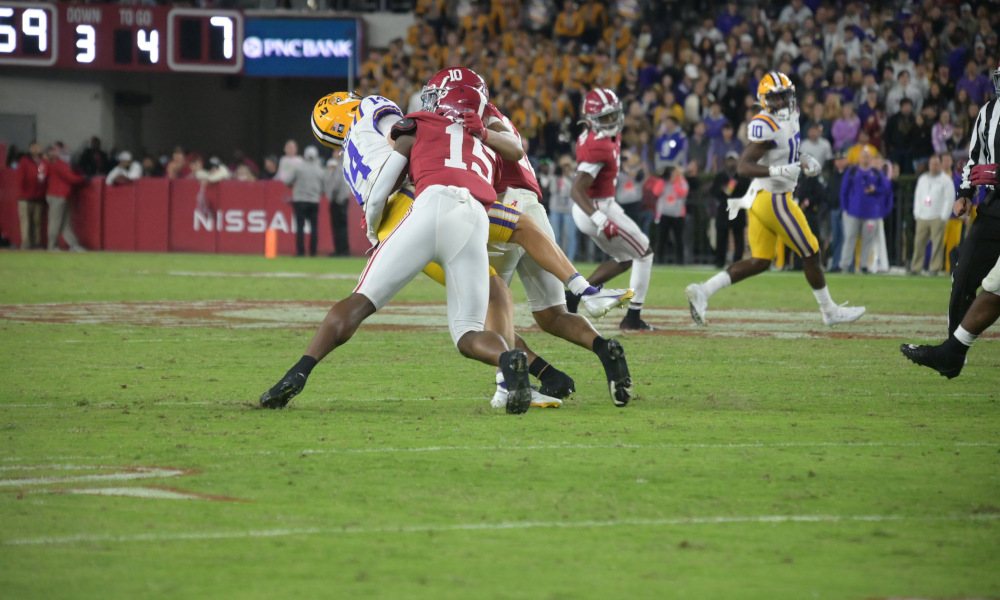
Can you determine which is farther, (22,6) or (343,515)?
(22,6)

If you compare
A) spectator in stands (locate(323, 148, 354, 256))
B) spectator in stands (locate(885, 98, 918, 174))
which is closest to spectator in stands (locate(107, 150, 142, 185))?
spectator in stands (locate(323, 148, 354, 256))

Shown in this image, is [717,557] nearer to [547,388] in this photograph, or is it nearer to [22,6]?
[547,388]

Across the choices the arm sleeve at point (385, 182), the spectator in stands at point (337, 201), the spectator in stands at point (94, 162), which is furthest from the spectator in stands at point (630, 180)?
the arm sleeve at point (385, 182)

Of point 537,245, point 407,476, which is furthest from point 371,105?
point 407,476

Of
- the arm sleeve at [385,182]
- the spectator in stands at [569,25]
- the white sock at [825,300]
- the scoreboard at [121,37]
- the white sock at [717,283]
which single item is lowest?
the white sock at [825,300]

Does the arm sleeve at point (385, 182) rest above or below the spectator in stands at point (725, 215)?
above

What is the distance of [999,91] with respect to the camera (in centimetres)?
876

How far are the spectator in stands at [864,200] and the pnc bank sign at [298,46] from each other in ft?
43.9

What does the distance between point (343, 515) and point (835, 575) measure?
176 cm

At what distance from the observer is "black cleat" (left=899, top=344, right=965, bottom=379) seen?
340 inches

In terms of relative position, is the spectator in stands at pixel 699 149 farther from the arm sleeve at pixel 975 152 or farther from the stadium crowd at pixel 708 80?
the arm sleeve at pixel 975 152

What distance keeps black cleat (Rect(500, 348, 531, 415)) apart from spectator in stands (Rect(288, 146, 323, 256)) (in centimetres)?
2072

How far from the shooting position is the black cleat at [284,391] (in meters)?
7.29

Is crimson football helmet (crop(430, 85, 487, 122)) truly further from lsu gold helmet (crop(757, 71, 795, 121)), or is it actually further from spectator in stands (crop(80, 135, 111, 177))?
spectator in stands (crop(80, 135, 111, 177))
